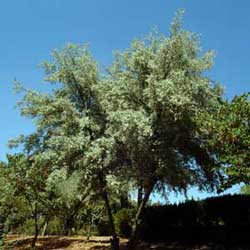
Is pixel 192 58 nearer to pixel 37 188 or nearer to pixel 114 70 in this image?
pixel 114 70

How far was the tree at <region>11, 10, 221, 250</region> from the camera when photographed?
60.0 ft

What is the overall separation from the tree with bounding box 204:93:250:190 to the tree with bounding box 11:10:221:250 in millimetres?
2886

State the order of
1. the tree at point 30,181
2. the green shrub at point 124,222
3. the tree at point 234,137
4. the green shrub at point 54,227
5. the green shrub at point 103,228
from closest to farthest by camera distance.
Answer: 1. the tree at point 234,137
2. the tree at point 30,181
3. the green shrub at point 124,222
4. the green shrub at point 103,228
5. the green shrub at point 54,227

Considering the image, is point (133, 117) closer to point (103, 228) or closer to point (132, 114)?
point (132, 114)

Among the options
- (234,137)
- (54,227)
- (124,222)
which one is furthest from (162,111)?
(54,227)

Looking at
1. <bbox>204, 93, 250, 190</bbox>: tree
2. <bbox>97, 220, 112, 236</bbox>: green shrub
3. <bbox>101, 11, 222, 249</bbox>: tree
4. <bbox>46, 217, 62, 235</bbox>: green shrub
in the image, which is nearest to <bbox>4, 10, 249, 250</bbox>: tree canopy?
<bbox>101, 11, 222, 249</bbox>: tree

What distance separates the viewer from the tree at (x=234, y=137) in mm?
13312

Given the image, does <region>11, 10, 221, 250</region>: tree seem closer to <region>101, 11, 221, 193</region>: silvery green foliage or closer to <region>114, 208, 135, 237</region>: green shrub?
<region>101, 11, 221, 193</region>: silvery green foliage

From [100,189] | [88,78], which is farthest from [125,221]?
[88,78]

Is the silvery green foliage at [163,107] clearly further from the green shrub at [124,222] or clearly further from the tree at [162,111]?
the green shrub at [124,222]

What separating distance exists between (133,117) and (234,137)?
520 cm

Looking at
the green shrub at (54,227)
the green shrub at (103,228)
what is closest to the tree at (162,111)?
the green shrub at (103,228)

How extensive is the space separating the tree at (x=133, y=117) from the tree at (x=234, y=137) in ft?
9.47

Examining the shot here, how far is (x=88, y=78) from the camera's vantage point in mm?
21328
